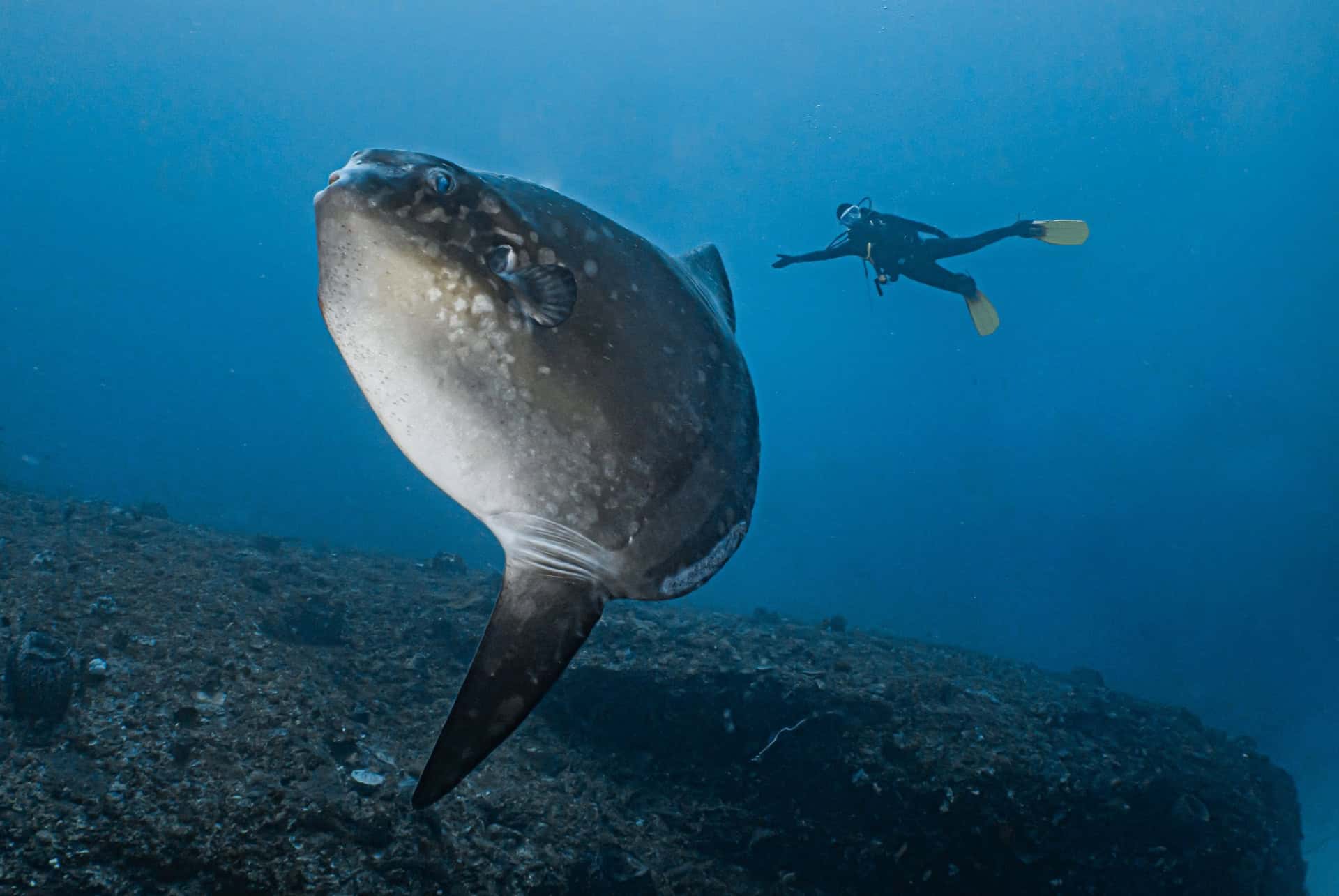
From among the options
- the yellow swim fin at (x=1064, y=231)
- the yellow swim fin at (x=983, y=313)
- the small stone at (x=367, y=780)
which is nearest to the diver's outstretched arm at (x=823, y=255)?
the yellow swim fin at (x=983, y=313)

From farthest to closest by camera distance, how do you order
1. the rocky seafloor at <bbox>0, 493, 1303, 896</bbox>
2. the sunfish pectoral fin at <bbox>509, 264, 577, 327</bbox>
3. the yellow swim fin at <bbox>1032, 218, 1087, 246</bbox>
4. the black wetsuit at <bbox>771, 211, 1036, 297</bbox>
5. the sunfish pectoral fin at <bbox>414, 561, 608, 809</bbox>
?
1. the black wetsuit at <bbox>771, 211, 1036, 297</bbox>
2. the yellow swim fin at <bbox>1032, 218, 1087, 246</bbox>
3. the rocky seafloor at <bbox>0, 493, 1303, 896</bbox>
4. the sunfish pectoral fin at <bbox>509, 264, 577, 327</bbox>
5. the sunfish pectoral fin at <bbox>414, 561, 608, 809</bbox>

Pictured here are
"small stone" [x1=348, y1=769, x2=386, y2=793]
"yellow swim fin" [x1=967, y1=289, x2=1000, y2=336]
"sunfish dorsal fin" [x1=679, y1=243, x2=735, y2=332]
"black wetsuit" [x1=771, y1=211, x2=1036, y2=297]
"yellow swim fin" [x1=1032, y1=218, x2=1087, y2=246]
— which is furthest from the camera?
"yellow swim fin" [x1=967, y1=289, x2=1000, y2=336]

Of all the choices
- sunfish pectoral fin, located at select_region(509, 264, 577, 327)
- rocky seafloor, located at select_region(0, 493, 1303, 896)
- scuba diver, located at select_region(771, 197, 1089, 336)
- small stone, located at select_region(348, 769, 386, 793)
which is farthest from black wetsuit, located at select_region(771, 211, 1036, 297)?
sunfish pectoral fin, located at select_region(509, 264, 577, 327)

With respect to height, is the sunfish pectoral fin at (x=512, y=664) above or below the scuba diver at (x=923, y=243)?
below

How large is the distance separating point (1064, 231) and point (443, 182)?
593 inches

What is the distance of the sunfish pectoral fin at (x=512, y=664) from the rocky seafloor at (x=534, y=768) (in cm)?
292

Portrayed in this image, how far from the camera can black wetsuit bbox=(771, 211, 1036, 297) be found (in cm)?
1285

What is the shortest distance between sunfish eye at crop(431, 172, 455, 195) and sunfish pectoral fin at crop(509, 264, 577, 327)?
0.24 metres

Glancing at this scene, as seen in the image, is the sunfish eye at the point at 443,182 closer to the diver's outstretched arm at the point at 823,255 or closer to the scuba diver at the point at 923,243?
the diver's outstretched arm at the point at 823,255

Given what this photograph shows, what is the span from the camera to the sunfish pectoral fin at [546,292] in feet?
4.79

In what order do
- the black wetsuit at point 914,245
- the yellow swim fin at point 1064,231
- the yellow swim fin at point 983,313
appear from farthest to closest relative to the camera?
1. the yellow swim fin at point 983,313
2. the black wetsuit at point 914,245
3. the yellow swim fin at point 1064,231

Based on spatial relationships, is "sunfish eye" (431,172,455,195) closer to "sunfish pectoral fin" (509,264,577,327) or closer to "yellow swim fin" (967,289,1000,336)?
"sunfish pectoral fin" (509,264,577,327)

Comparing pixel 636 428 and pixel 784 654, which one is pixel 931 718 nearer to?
pixel 784 654

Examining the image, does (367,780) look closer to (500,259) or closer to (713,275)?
(713,275)
